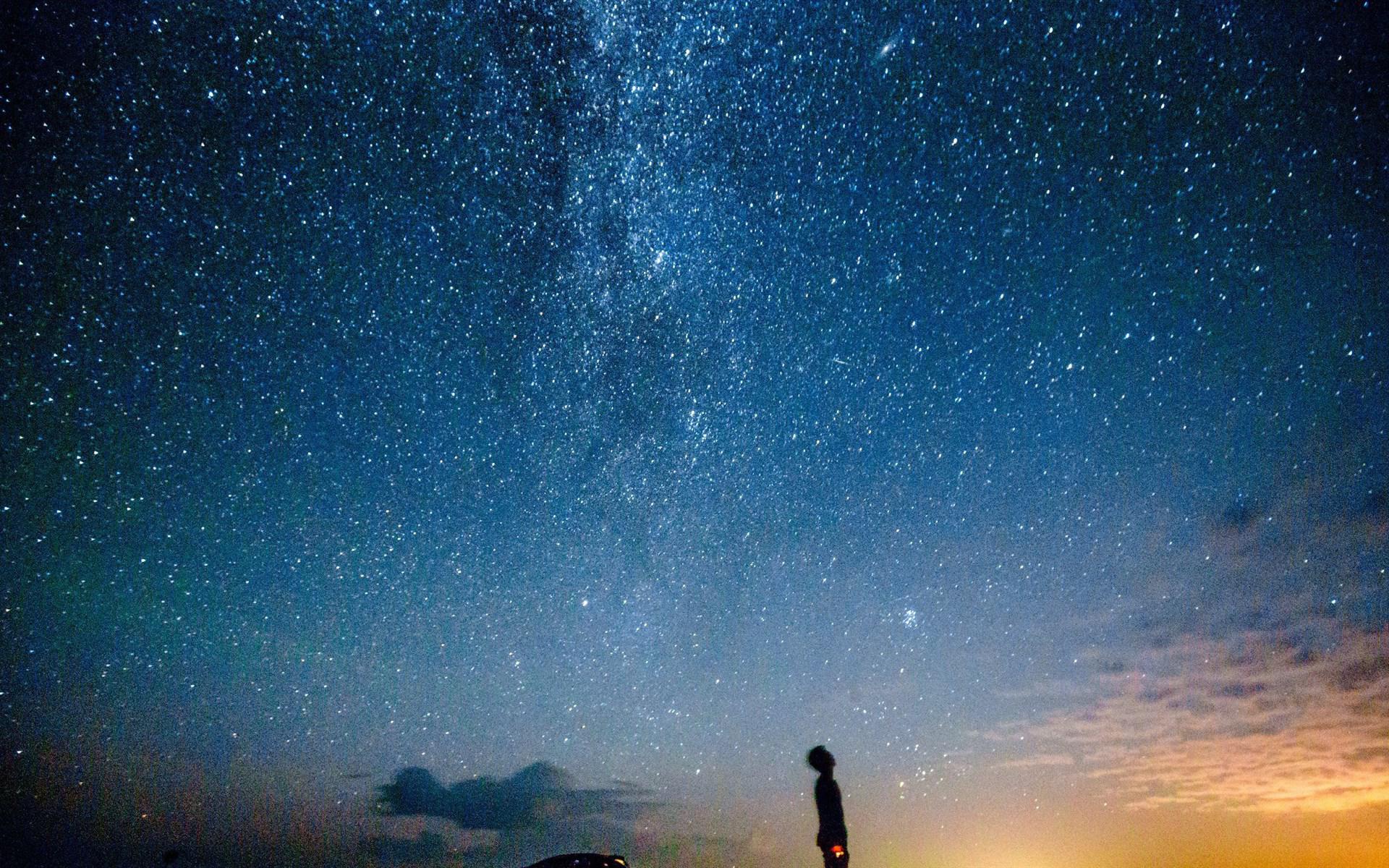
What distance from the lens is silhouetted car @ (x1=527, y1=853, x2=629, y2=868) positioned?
20.9 feet

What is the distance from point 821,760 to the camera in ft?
14.7

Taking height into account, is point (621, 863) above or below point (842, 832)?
below

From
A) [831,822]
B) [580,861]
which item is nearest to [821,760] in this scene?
[831,822]

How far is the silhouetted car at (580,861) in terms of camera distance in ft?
20.9

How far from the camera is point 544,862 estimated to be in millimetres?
6414

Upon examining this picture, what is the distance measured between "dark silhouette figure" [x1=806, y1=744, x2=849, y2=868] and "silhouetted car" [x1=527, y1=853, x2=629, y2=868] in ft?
11.3

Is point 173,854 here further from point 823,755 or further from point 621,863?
point 823,755

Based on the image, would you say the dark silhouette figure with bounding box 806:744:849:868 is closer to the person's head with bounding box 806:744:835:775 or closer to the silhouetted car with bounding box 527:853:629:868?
the person's head with bounding box 806:744:835:775

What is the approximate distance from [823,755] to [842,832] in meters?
0.49

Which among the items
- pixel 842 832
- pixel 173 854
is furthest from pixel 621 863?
pixel 173 854

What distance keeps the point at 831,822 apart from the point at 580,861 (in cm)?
370

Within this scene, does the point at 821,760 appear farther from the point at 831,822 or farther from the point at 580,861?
the point at 580,861

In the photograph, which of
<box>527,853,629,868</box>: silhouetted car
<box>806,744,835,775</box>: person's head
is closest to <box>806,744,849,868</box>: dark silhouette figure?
<box>806,744,835,775</box>: person's head

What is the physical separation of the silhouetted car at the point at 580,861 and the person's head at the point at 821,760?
3466mm
